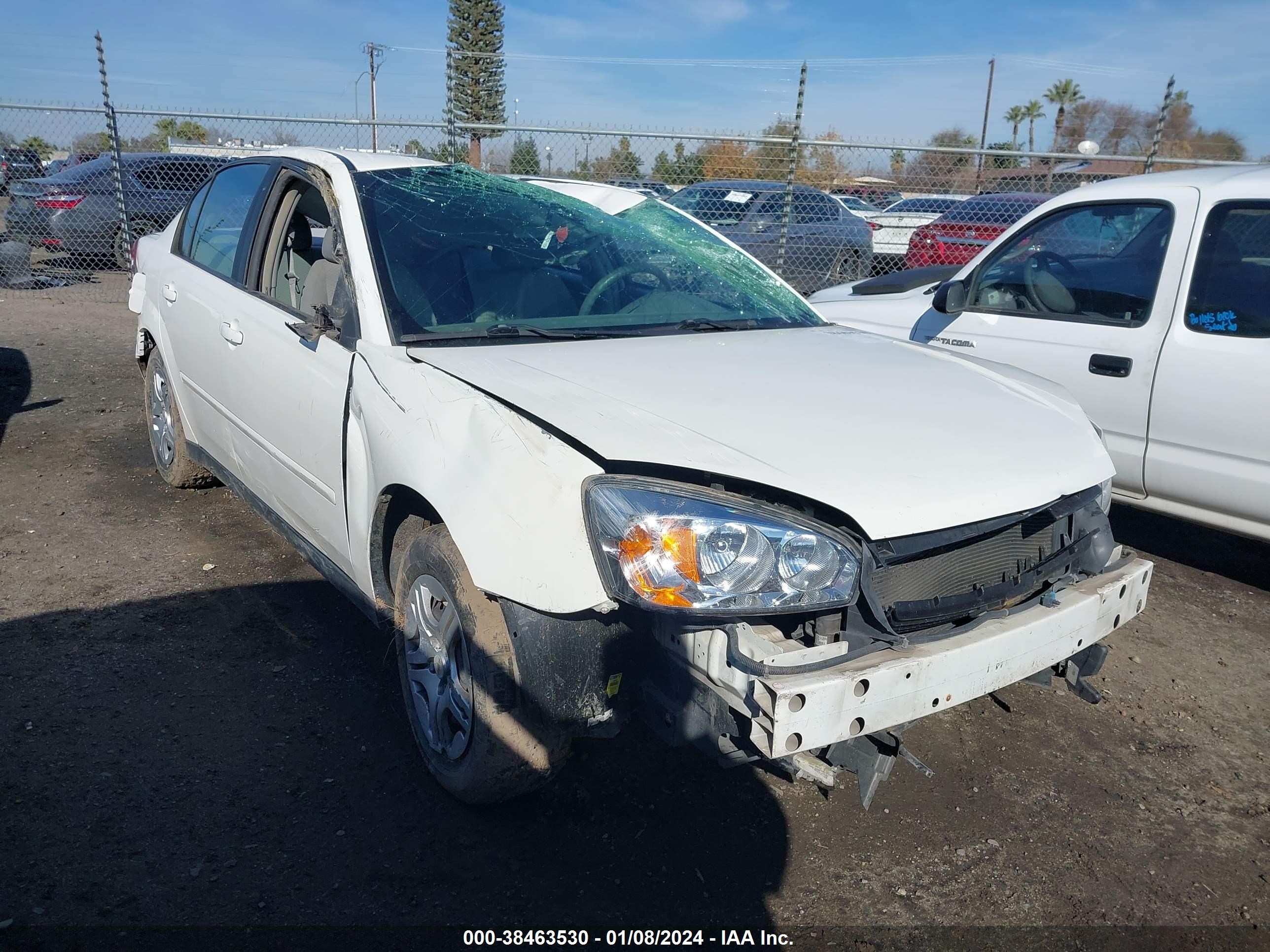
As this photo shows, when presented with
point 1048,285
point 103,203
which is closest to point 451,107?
point 103,203

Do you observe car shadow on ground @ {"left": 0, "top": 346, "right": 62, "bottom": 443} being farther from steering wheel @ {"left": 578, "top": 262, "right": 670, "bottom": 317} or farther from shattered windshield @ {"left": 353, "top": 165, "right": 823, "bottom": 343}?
steering wheel @ {"left": 578, "top": 262, "right": 670, "bottom": 317}

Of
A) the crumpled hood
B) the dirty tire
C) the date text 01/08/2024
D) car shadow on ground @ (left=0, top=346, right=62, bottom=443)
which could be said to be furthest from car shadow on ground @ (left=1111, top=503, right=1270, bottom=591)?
car shadow on ground @ (left=0, top=346, right=62, bottom=443)

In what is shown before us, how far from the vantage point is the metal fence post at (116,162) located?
34.4 ft

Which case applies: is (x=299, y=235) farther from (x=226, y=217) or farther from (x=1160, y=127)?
(x=1160, y=127)

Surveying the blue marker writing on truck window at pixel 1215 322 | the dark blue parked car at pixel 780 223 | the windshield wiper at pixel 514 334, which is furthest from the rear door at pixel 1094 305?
the dark blue parked car at pixel 780 223

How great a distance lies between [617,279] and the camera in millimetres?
3420

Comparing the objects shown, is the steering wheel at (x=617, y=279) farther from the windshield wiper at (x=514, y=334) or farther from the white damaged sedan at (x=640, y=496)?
the windshield wiper at (x=514, y=334)

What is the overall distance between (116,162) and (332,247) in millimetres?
9579

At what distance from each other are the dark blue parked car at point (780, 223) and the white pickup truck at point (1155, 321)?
5584mm

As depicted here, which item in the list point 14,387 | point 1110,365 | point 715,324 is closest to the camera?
point 715,324

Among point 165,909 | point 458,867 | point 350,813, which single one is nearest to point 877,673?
point 458,867

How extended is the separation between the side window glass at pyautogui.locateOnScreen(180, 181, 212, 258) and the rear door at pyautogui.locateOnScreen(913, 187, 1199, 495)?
359 cm

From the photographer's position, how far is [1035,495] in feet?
7.67

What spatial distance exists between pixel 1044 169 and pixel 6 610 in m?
12.7
